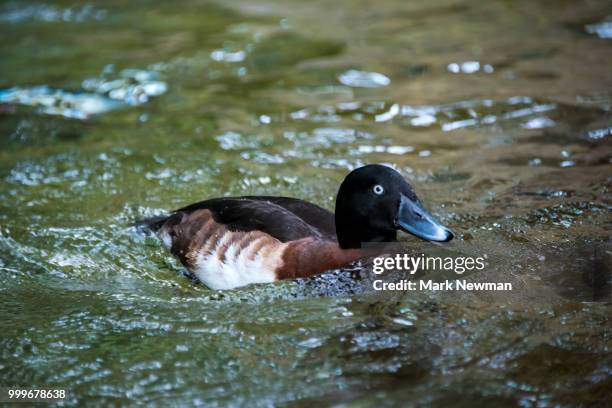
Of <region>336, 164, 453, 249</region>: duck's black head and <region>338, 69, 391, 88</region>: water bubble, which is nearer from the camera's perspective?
<region>336, 164, 453, 249</region>: duck's black head

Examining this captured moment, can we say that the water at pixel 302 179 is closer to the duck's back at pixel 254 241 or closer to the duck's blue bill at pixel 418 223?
the duck's back at pixel 254 241

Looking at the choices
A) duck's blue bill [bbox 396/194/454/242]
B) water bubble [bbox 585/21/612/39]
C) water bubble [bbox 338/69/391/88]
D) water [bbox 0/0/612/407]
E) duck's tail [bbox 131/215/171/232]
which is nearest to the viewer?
water [bbox 0/0/612/407]

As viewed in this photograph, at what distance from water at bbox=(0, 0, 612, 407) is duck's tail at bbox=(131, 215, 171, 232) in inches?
4.1

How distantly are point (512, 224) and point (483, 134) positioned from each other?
211 cm

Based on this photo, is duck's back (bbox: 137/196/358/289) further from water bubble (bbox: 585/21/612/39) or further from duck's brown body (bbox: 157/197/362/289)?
water bubble (bbox: 585/21/612/39)

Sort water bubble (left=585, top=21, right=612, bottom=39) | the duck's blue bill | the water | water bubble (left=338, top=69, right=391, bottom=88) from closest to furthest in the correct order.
Result: 1. the water
2. the duck's blue bill
3. water bubble (left=338, top=69, right=391, bottom=88)
4. water bubble (left=585, top=21, right=612, bottom=39)

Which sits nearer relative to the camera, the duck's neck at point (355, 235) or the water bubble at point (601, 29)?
the duck's neck at point (355, 235)

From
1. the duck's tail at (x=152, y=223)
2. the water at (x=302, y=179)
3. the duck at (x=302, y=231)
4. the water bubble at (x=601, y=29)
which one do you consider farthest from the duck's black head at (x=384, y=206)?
the water bubble at (x=601, y=29)

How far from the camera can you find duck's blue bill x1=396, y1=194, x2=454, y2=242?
5.18 meters

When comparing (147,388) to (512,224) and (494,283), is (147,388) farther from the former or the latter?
(512,224)

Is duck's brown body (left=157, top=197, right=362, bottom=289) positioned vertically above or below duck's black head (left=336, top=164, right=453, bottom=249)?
below

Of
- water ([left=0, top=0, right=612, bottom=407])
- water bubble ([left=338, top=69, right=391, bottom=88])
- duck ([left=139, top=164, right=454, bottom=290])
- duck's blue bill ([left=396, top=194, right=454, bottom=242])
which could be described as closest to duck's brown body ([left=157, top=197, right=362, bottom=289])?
duck ([left=139, top=164, right=454, bottom=290])

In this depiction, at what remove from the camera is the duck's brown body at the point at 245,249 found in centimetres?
529

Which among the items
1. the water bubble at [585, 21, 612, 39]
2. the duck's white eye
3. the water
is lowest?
the water
